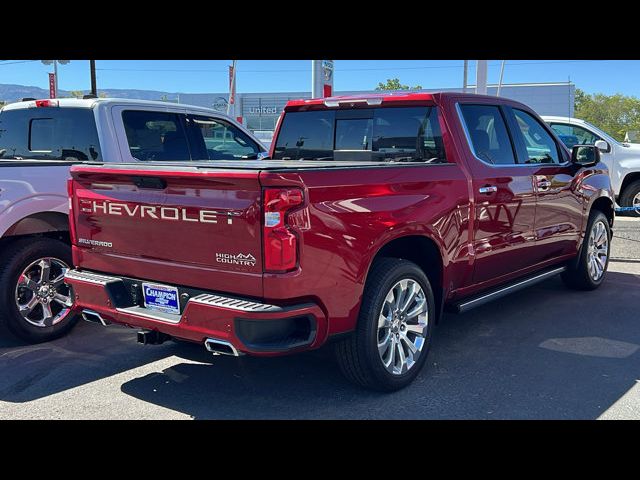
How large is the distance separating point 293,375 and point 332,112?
7.53ft

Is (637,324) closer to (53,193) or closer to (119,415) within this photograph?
(119,415)

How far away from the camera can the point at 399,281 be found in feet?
13.5

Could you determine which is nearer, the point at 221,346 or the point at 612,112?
the point at 221,346

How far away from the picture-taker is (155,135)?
6297 millimetres

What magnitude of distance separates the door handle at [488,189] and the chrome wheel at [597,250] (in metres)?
2.31

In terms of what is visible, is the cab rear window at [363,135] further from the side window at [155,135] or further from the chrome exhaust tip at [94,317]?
the chrome exhaust tip at [94,317]

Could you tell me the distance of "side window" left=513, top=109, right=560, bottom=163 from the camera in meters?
5.82

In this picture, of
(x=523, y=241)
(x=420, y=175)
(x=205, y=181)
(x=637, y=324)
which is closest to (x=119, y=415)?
(x=205, y=181)

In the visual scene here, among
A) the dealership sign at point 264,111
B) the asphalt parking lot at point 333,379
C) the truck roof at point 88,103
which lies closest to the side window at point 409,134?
the asphalt parking lot at point 333,379

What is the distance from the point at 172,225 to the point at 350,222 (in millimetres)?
1033

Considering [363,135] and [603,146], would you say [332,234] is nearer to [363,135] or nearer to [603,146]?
[363,135]

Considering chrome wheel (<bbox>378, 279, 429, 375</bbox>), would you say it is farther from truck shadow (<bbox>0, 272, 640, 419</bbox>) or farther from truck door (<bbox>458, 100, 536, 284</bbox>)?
truck door (<bbox>458, 100, 536, 284</bbox>)

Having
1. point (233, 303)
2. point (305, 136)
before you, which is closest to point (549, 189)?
point (305, 136)

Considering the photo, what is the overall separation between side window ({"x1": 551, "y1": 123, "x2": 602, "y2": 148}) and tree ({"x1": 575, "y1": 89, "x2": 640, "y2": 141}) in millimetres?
61798
